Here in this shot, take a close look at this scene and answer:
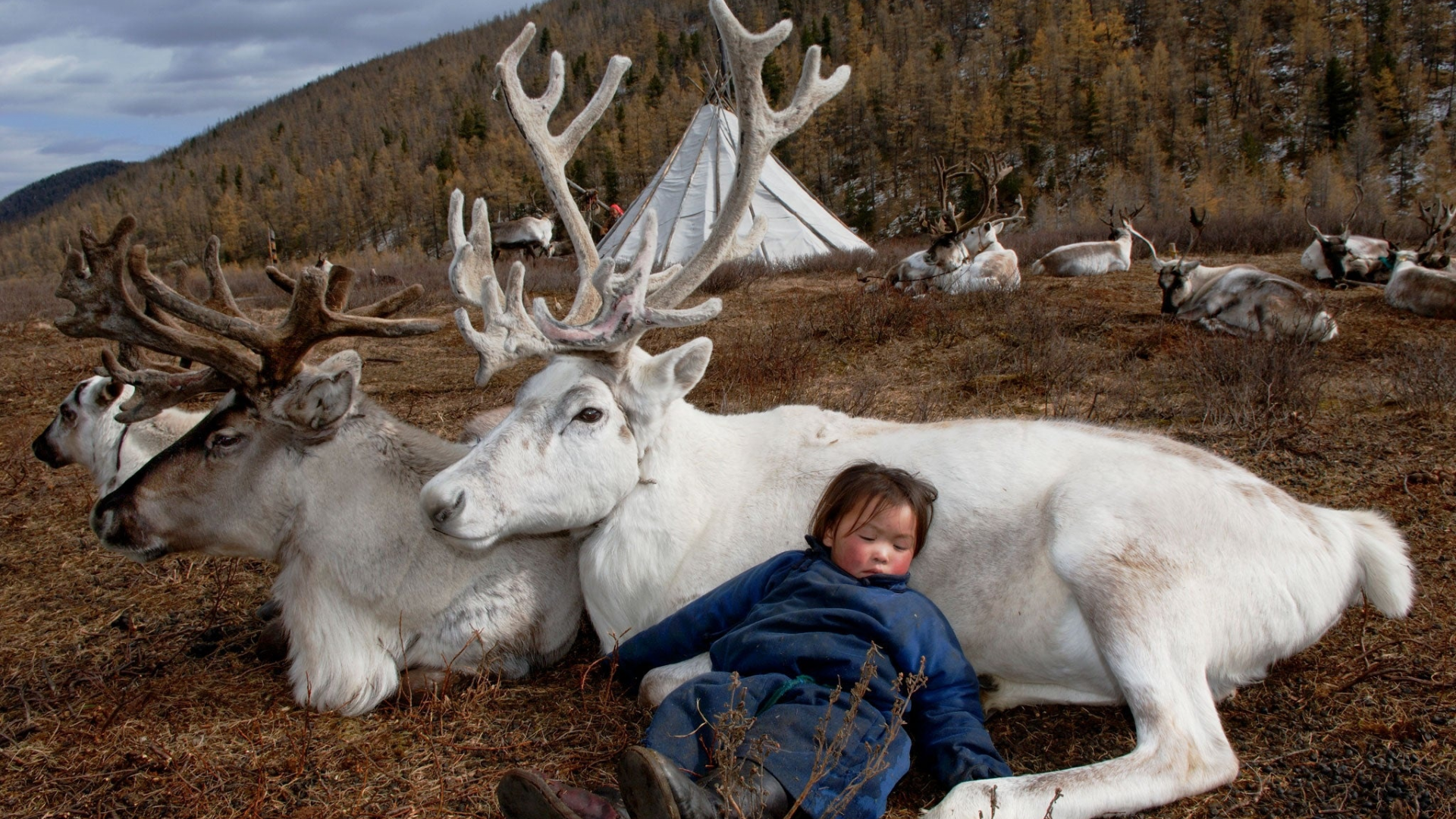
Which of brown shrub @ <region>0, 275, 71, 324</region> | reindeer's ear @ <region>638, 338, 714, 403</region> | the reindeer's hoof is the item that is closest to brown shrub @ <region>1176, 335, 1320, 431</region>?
reindeer's ear @ <region>638, 338, 714, 403</region>

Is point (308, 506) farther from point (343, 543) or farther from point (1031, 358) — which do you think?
point (1031, 358)

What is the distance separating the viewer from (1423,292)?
10.6 metres

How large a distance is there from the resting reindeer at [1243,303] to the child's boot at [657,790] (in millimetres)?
7859

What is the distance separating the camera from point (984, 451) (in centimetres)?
304

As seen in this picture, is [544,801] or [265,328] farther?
[265,328]

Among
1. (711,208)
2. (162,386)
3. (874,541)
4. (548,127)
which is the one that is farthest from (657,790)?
(711,208)

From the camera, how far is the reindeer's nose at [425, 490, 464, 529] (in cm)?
270

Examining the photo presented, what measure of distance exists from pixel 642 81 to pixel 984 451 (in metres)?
88.0

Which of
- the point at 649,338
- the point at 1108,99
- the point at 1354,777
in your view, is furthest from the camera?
the point at 1108,99

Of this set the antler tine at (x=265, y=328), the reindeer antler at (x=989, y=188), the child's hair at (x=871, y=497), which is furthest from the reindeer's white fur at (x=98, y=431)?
the reindeer antler at (x=989, y=188)

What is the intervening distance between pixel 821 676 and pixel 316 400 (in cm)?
208

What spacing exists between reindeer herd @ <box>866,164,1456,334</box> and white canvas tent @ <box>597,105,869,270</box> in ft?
11.5

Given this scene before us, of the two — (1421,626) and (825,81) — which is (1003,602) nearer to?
(1421,626)

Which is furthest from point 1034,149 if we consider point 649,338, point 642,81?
Answer: point 649,338
